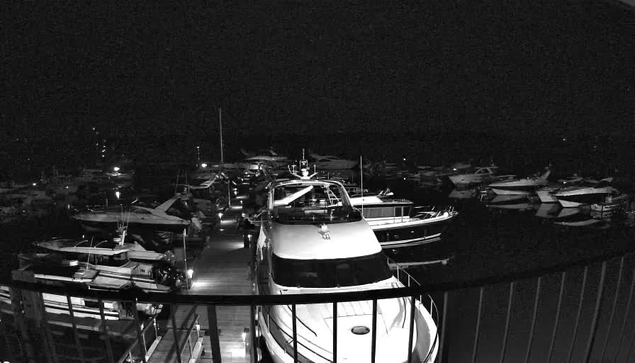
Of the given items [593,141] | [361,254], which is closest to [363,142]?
[593,141]

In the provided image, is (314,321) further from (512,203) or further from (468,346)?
(512,203)

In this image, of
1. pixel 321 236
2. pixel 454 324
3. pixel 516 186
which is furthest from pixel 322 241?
pixel 516 186

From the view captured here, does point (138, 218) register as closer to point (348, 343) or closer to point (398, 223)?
point (398, 223)

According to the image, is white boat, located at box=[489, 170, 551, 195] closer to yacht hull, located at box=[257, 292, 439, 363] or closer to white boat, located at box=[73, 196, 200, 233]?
white boat, located at box=[73, 196, 200, 233]

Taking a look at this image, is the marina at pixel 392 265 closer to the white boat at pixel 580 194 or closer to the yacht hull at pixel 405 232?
the yacht hull at pixel 405 232

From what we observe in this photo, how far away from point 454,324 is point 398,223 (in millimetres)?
7357

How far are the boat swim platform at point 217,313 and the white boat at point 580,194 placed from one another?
3067 cm

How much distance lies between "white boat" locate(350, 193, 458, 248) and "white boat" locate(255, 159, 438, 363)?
1114cm

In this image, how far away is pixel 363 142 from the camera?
470 ft

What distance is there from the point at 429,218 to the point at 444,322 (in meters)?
19.0

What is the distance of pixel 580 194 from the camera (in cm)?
3272

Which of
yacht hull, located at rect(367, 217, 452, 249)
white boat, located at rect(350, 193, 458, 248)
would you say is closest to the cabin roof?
white boat, located at rect(350, 193, 458, 248)

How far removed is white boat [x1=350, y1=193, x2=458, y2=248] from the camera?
19.6 m

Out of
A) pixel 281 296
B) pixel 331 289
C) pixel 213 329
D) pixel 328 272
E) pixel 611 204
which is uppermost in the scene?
pixel 281 296
